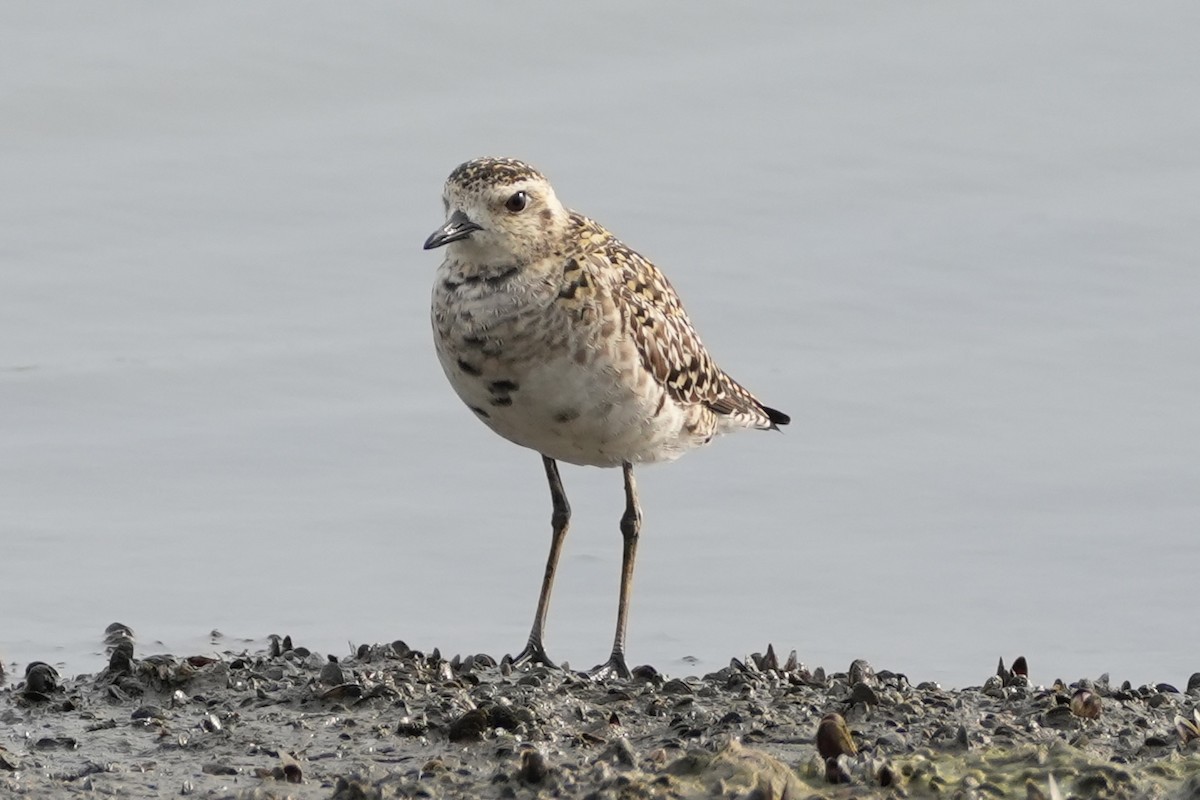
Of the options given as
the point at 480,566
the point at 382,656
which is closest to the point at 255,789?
the point at 382,656

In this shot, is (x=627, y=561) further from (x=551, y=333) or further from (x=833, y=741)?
(x=833, y=741)

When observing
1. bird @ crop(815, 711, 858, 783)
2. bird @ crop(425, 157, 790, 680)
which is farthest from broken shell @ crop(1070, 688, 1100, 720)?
bird @ crop(425, 157, 790, 680)

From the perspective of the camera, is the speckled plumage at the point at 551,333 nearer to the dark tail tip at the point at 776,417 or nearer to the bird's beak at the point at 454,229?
the bird's beak at the point at 454,229

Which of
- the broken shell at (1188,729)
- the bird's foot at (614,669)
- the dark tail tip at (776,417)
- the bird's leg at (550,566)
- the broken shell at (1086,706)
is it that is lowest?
the broken shell at (1188,729)

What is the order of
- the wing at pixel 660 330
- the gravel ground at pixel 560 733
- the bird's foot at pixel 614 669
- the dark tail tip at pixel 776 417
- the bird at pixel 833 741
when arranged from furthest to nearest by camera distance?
the dark tail tip at pixel 776 417
the wing at pixel 660 330
the bird's foot at pixel 614 669
the bird at pixel 833 741
the gravel ground at pixel 560 733

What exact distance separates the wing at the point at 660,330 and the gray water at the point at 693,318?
1258 millimetres

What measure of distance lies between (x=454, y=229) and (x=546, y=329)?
20.4 inches

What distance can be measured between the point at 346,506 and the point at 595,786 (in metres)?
5.44

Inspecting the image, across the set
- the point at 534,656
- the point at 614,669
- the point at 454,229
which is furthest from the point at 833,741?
the point at 454,229

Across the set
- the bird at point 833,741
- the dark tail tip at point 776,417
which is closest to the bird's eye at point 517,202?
the dark tail tip at point 776,417

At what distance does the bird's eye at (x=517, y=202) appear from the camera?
8664mm

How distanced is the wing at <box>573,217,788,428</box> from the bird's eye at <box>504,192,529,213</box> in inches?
14.7

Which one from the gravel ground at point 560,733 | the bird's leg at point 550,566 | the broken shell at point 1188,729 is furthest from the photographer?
the bird's leg at point 550,566

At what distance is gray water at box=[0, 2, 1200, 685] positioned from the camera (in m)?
10.5
